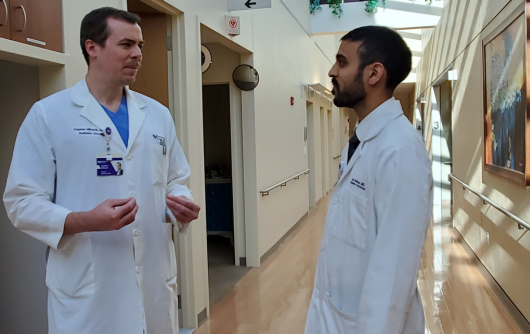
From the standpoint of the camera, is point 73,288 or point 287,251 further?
point 287,251

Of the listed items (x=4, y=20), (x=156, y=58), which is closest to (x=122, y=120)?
(x=4, y=20)

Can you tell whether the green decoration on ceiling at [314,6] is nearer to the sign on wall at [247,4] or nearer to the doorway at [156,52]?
the sign on wall at [247,4]

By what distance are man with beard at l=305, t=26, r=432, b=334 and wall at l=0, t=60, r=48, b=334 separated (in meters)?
1.46

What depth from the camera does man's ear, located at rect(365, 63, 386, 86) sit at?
4.91ft

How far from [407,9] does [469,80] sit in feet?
12.0

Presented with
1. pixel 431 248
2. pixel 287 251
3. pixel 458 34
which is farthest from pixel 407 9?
pixel 287 251

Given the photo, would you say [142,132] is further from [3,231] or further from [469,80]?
[469,80]

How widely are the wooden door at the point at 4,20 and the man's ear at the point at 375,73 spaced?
1.41 m

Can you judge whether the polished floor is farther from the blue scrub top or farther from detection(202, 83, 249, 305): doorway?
the blue scrub top

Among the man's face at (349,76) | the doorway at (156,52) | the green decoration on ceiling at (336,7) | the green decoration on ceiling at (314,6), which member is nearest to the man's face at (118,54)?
the man's face at (349,76)

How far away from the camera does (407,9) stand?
30.7 ft

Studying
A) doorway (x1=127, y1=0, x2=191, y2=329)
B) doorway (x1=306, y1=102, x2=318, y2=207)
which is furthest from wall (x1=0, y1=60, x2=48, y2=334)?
doorway (x1=306, y1=102, x2=318, y2=207)

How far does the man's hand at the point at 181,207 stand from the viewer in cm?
167

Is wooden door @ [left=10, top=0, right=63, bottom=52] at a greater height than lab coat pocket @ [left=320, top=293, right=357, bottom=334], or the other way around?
wooden door @ [left=10, top=0, right=63, bottom=52]
